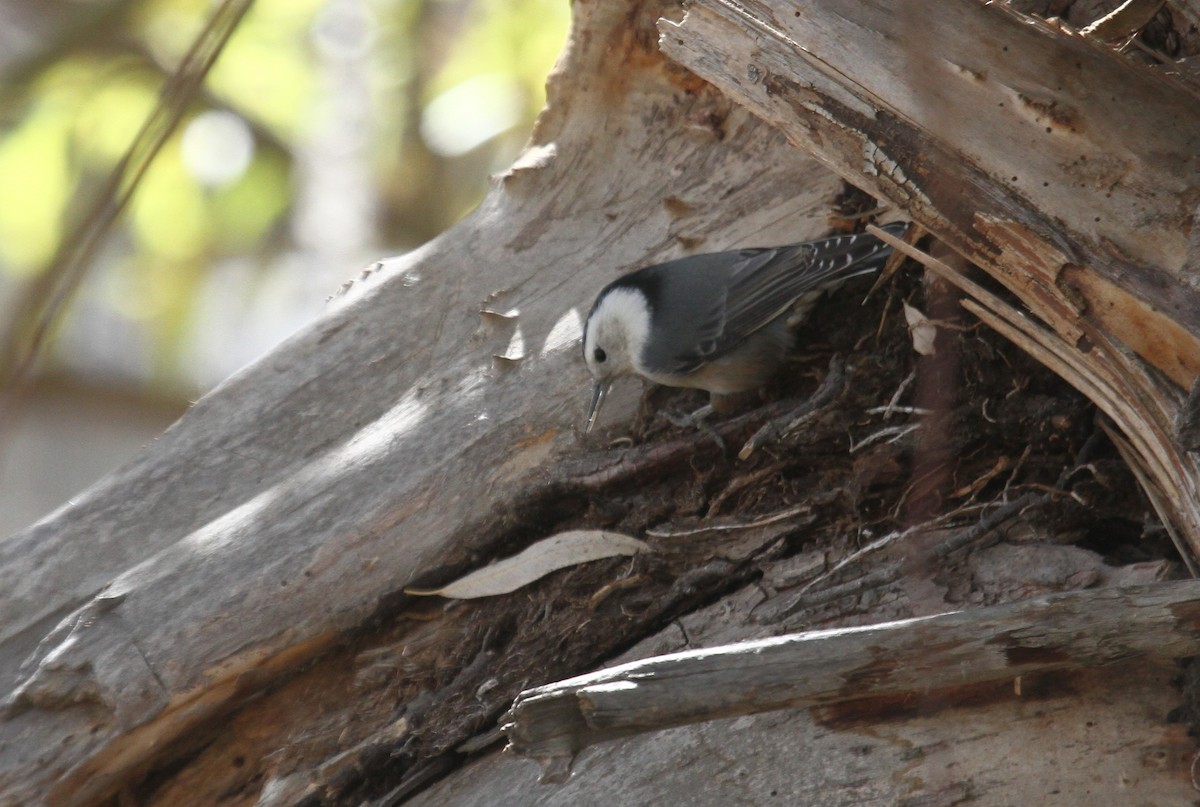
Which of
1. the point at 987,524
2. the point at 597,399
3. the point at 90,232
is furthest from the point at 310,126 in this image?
the point at 90,232

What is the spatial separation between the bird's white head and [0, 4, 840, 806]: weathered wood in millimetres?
70

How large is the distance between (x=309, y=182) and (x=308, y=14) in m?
0.78

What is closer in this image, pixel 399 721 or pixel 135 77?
pixel 399 721

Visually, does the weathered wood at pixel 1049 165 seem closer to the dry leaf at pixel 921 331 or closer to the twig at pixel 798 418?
the dry leaf at pixel 921 331

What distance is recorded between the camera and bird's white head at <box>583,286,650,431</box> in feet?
9.20

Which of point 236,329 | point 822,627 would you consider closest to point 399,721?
point 822,627

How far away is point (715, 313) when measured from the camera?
3.13m

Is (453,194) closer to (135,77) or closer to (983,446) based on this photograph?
(135,77)

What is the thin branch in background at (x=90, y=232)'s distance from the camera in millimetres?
917

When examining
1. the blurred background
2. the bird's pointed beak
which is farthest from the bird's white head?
the blurred background

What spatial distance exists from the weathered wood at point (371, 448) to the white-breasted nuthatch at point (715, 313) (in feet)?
0.24

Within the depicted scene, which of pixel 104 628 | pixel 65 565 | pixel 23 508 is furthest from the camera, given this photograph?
pixel 23 508

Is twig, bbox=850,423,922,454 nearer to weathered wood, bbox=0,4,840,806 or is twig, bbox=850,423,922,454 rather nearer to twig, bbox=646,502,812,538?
twig, bbox=646,502,812,538

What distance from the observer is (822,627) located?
218cm
